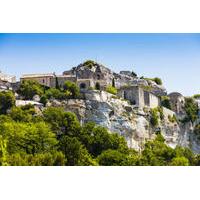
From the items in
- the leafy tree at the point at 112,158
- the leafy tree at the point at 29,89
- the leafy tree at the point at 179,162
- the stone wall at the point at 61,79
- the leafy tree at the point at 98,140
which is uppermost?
the stone wall at the point at 61,79

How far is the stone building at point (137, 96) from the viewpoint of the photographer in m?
31.7

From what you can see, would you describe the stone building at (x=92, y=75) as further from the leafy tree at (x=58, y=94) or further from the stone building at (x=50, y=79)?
the leafy tree at (x=58, y=94)

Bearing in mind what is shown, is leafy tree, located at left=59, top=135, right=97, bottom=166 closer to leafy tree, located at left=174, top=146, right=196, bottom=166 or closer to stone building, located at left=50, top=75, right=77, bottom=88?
leafy tree, located at left=174, top=146, right=196, bottom=166

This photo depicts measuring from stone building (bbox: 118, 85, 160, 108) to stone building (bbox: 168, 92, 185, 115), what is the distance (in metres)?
2.24

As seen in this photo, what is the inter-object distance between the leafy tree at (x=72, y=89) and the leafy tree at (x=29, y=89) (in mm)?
1255

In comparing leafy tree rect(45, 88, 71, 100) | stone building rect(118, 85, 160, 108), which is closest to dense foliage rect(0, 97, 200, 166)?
leafy tree rect(45, 88, 71, 100)

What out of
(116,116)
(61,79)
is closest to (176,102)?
(116,116)

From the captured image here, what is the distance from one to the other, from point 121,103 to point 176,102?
5.26 meters

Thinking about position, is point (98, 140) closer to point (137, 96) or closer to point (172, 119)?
point (137, 96)

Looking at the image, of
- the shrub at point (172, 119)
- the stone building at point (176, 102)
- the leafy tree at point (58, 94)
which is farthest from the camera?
the stone building at point (176, 102)

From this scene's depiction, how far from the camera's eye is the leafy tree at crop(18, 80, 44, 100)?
30141 mm

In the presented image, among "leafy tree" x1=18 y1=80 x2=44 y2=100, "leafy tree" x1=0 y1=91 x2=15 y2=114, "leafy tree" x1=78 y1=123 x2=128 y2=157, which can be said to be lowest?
"leafy tree" x1=78 y1=123 x2=128 y2=157

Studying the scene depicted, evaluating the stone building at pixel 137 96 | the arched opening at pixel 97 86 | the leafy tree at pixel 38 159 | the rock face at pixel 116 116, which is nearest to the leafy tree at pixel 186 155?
the rock face at pixel 116 116
